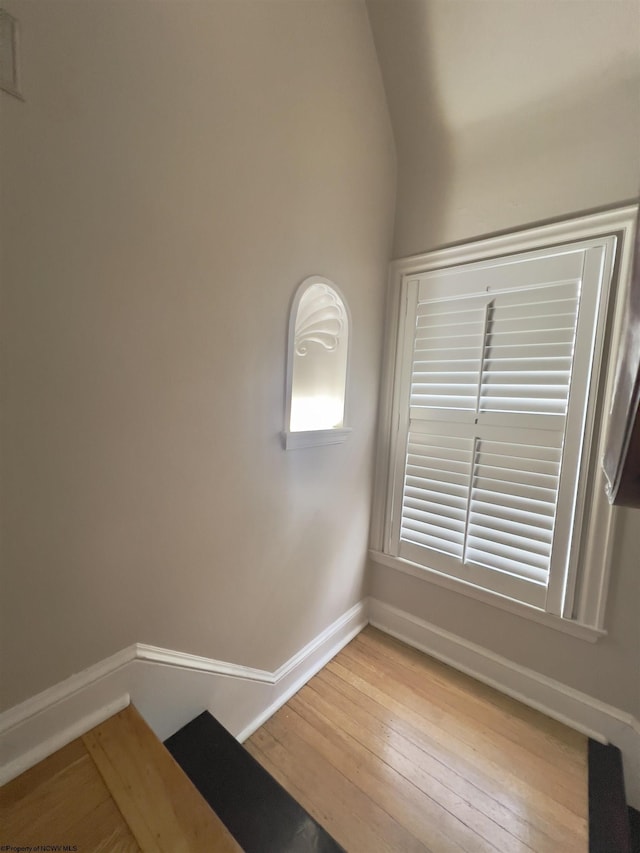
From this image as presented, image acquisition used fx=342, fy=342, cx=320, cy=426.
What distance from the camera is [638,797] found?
1.29m

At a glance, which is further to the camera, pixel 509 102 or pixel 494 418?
pixel 494 418

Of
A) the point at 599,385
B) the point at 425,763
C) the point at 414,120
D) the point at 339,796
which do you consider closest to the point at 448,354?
the point at 599,385

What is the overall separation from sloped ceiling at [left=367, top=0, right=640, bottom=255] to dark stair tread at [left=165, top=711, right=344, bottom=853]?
7.53 ft

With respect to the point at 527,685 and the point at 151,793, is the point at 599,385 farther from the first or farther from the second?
the point at 151,793

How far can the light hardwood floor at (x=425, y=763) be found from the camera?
1.12 metres

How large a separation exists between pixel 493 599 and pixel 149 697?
149cm

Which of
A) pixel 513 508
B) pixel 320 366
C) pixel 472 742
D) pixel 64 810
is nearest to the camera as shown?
pixel 64 810

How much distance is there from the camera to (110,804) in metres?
0.79

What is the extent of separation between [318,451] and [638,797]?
5.89 ft

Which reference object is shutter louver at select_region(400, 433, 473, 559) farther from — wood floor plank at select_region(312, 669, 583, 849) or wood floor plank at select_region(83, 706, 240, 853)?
wood floor plank at select_region(83, 706, 240, 853)

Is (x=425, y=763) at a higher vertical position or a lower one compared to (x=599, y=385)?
lower

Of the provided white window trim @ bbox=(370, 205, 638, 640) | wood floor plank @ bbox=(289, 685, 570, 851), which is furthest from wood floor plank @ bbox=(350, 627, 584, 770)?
white window trim @ bbox=(370, 205, 638, 640)

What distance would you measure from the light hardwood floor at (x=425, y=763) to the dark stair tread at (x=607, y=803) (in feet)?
0.09

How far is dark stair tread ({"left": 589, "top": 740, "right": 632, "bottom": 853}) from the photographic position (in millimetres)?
1091
